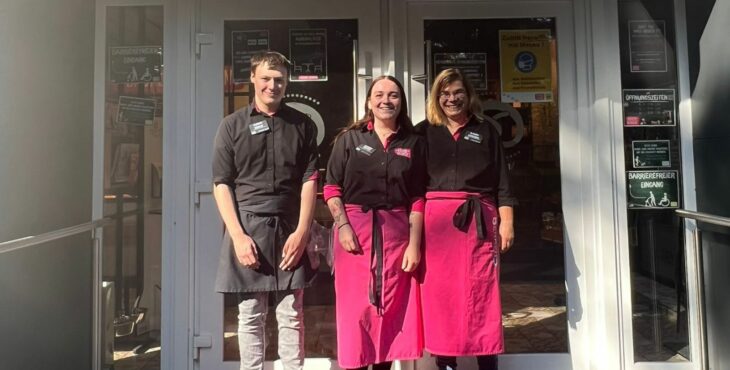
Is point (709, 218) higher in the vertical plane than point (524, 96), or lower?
lower

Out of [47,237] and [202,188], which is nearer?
[47,237]

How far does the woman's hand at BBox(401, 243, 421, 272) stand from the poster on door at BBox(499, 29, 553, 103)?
1.15 m

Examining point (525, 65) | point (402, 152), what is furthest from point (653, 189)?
point (402, 152)

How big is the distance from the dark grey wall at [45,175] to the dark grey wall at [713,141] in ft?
10.6

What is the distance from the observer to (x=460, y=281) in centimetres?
234

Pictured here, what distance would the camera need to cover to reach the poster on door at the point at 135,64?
2924 millimetres

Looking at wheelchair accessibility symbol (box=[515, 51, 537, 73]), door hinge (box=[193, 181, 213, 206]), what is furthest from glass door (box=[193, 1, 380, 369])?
wheelchair accessibility symbol (box=[515, 51, 537, 73])

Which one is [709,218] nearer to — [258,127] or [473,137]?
[473,137]

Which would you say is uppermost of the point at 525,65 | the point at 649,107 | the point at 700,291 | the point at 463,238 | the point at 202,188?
the point at 525,65

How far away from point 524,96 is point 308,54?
122 cm

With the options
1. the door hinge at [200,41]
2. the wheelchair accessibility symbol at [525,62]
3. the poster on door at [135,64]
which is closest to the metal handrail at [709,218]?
the wheelchair accessibility symbol at [525,62]

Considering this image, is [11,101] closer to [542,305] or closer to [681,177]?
[542,305]

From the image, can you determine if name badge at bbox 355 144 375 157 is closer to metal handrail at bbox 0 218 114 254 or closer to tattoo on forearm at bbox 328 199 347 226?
tattoo on forearm at bbox 328 199 347 226

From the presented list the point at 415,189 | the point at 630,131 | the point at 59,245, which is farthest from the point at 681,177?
the point at 59,245
